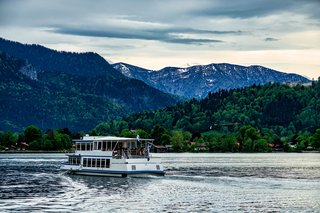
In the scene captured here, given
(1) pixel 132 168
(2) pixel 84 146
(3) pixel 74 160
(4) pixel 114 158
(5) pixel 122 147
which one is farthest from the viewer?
(3) pixel 74 160

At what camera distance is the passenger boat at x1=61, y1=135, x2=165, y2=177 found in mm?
122500

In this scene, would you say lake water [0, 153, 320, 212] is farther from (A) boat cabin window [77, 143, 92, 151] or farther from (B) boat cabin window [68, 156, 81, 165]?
(B) boat cabin window [68, 156, 81, 165]

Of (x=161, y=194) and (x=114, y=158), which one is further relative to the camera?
(x=114, y=158)

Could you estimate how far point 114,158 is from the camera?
4951 inches

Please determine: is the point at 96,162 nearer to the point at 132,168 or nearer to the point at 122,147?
the point at 122,147

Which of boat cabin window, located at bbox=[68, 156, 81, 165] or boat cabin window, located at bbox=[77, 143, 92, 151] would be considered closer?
boat cabin window, located at bbox=[77, 143, 92, 151]

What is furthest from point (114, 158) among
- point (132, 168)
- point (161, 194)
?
point (161, 194)

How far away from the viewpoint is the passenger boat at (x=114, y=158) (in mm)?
122500

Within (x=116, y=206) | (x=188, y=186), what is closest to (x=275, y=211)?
(x=116, y=206)

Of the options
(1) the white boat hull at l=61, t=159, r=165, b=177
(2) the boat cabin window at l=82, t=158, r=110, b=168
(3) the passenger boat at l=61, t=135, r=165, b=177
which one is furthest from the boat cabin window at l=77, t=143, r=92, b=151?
(1) the white boat hull at l=61, t=159, r=165, b=177

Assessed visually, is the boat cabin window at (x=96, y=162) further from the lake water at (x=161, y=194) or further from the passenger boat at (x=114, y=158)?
the lake water at (x=161, y=194)

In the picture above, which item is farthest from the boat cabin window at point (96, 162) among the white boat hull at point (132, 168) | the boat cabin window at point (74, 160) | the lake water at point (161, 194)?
the lake water at point (161, 194)

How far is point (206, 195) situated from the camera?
305ft

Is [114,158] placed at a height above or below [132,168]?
above
